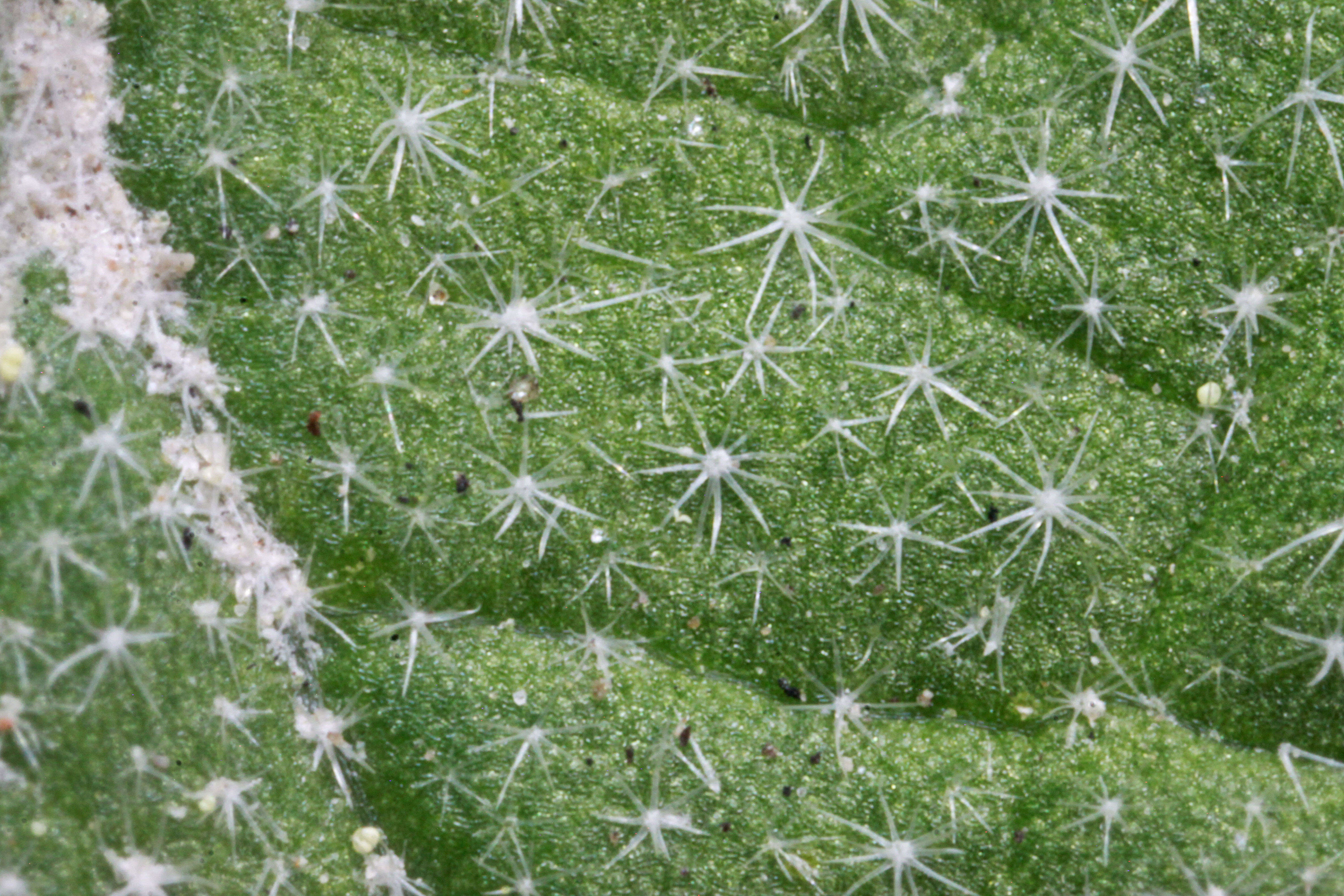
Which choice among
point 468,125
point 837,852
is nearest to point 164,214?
point 468,125

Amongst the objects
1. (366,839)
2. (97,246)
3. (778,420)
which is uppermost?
(97,246)

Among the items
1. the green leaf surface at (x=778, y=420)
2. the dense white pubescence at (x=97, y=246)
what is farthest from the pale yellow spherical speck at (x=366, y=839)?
the dense white pubescence at (x=97, y=246)

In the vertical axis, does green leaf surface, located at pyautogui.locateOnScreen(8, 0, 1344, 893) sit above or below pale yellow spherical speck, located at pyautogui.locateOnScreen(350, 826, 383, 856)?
above

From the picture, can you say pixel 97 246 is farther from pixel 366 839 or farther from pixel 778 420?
pixel 778 420

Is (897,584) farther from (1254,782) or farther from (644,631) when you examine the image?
(1254,782)

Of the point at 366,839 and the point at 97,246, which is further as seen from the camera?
the point at 366,839

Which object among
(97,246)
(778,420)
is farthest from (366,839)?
(97,246)

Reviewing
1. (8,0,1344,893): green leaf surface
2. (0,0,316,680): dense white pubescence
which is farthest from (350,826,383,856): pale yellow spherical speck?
(0,0,316,680): dense white pubescence

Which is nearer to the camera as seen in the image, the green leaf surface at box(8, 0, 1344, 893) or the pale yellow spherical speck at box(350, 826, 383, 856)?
the green leaf surface at box(8, 0, 1344, 893)

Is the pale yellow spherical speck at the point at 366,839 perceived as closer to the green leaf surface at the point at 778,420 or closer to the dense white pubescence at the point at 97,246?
the green leaf surface at the point at 778,420

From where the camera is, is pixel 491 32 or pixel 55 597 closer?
pixel 55 597

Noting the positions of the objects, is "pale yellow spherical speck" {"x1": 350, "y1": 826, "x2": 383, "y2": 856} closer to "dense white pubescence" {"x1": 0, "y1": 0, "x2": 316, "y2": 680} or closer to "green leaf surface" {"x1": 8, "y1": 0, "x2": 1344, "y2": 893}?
"green leaf surface" {"x1": 8, "y1": 0, "x2": 1344, "y2": 893}
